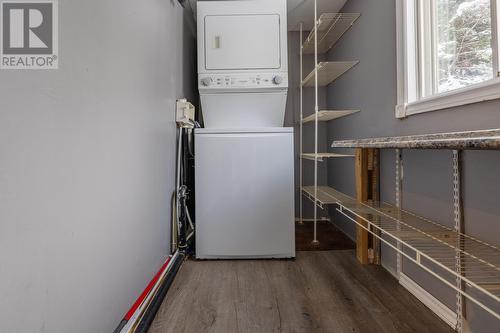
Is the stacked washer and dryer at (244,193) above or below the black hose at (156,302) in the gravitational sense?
above

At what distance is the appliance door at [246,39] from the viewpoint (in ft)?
6.14

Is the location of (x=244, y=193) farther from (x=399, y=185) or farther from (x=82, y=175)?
(x=82, y=175)

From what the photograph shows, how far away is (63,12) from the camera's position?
0.70 meters

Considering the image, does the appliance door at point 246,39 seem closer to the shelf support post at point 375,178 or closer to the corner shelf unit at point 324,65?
the corner shelf unit at point 324,65

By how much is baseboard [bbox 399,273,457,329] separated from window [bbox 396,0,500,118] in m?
0.89

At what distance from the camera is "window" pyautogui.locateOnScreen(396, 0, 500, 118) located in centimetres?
94

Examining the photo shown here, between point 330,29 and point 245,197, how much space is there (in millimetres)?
1588

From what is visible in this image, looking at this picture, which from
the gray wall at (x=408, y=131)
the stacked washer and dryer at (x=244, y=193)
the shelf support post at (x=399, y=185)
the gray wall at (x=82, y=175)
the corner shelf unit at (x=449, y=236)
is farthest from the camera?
the stacked washer and dryer at (x=244, y=193)

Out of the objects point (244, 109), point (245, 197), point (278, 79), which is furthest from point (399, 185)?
point (244, 109)

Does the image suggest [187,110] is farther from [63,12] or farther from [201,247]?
[63,12]

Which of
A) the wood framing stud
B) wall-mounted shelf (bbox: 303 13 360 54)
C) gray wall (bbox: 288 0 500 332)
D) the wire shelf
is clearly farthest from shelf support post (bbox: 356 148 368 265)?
wall-mounted shelf (bbox: 303 13 360 54)


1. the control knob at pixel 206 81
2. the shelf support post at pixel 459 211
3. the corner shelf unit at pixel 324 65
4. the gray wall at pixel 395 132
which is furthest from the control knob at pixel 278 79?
the shelf support post at pixel 459 211

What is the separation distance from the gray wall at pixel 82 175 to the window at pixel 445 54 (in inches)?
53.7

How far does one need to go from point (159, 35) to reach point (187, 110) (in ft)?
1.68
